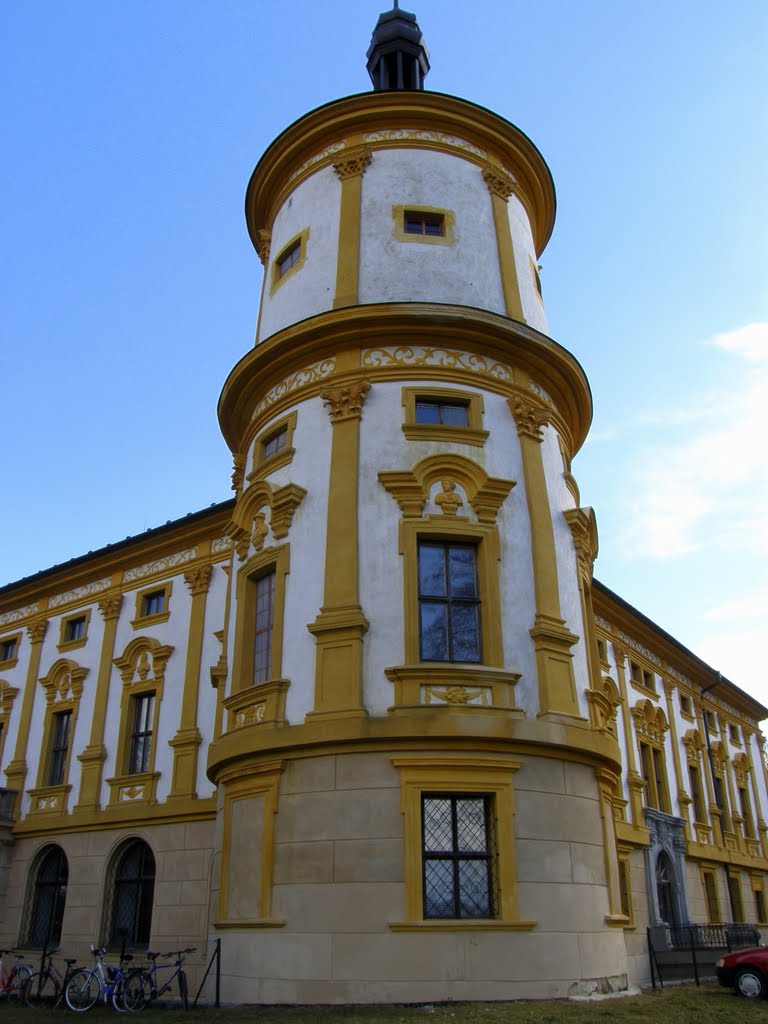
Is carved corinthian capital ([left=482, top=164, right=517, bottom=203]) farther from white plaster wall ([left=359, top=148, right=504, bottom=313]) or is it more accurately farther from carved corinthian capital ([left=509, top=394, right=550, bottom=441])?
carved corinthian capital ([left=509, top=394, right=550, bottom=441])

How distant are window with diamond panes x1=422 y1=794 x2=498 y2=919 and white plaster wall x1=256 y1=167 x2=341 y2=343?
1109 cm

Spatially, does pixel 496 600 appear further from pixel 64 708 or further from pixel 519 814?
pixel 64 708

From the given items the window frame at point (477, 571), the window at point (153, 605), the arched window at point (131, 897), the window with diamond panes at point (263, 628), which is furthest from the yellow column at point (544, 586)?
the arched window at point (131, 897)

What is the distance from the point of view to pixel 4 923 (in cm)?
2834

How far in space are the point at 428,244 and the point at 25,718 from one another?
839 inches

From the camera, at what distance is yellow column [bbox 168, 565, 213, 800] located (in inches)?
1001

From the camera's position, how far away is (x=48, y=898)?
92.3 ft

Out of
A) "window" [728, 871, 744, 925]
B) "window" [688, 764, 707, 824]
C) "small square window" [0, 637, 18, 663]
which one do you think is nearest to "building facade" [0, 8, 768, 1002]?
"small square window" [0, 637, 18, 663]

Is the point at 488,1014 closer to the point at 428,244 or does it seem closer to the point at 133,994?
the point at 133,994

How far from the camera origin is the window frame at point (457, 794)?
47.5 ft

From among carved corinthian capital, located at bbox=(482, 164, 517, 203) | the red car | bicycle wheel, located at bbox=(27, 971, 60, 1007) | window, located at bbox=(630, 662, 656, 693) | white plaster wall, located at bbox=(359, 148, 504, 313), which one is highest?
carved corinthian capital, located at bbox=(482, 164, 517, 203)

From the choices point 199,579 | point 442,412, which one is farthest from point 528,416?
point 199,579

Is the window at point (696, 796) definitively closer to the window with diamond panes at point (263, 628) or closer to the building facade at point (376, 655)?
the building facade at point (376, 655)

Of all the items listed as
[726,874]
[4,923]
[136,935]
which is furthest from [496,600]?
[726,874]
